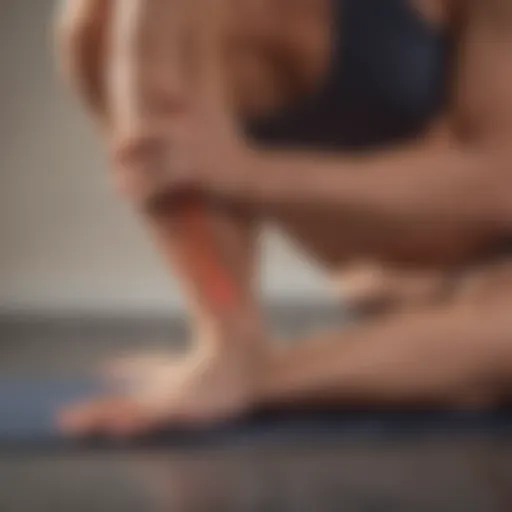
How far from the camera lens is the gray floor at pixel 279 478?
0.56 metres

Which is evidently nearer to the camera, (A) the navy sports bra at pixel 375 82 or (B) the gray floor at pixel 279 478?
(B) the gray floor at pixel 279 478

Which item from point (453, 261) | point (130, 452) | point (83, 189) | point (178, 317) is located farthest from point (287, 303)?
point (130, 452)

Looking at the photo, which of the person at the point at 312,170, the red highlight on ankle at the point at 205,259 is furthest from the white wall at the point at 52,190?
the red highlight on ankle at the point at 205,259

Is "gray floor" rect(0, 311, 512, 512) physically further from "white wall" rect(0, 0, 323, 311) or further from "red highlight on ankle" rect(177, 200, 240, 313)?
"white wall" rect(0, 0, 323, 311)

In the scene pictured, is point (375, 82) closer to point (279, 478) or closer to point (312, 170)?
point (312, 170)

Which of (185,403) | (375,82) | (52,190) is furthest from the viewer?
(52,190)

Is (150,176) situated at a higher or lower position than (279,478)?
higher

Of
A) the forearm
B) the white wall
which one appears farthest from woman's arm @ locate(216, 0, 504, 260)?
the white wall

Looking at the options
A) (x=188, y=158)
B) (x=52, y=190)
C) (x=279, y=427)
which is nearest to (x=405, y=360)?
(x=279, y=427)

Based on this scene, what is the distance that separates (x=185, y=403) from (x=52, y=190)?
1089 mm

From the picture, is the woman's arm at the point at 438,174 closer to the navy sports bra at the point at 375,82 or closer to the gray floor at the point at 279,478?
the navy sports bra at the point at 375,82

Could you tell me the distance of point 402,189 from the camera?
0.77m

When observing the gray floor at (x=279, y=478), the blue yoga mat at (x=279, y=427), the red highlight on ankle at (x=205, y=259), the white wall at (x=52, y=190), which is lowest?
the gray floor at (x=279, y=478)

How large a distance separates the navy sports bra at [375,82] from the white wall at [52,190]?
2.99ft
